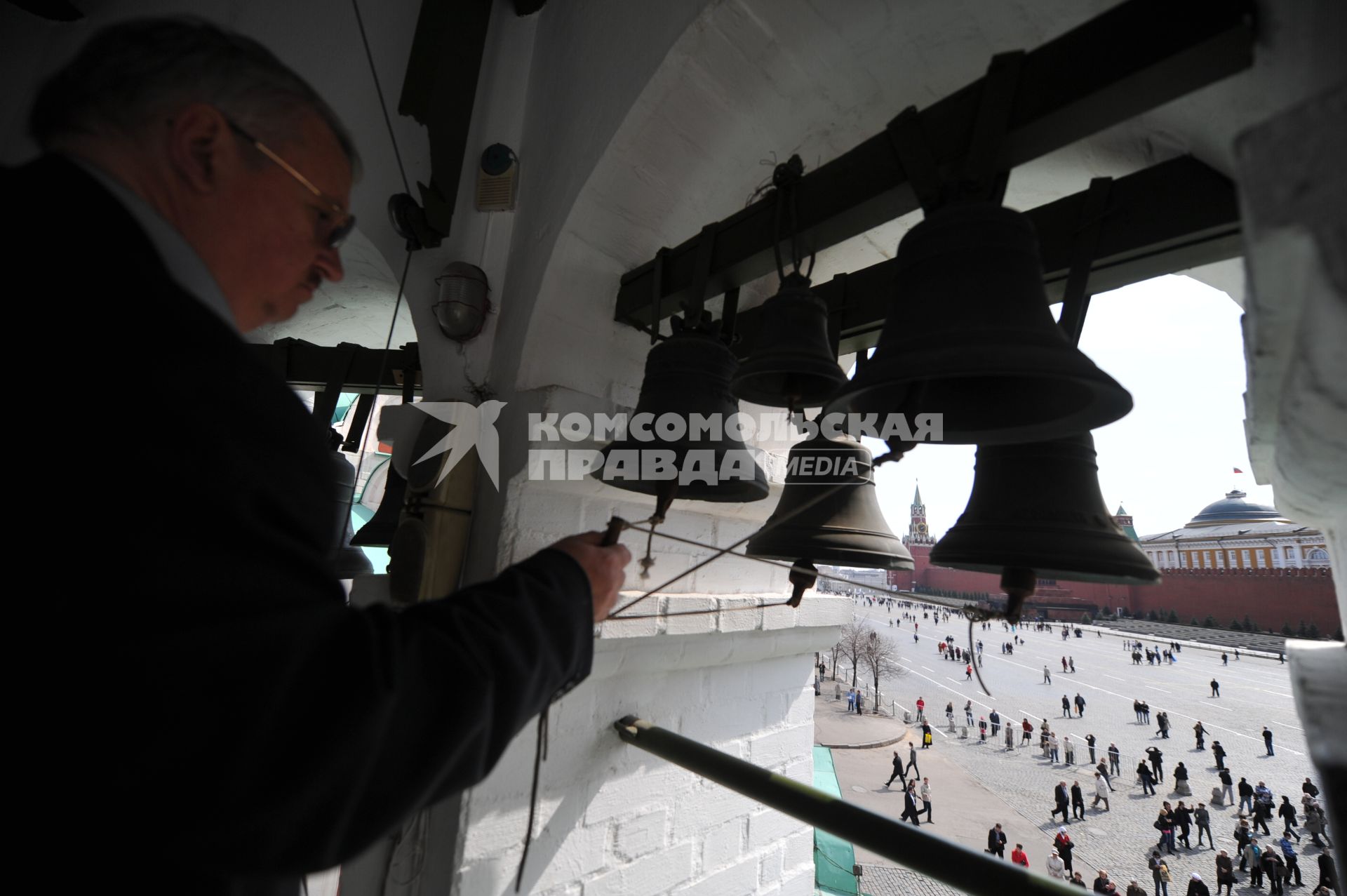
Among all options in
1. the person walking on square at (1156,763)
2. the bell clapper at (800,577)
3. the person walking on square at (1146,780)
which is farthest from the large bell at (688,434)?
the person walking on square at (1156,763)

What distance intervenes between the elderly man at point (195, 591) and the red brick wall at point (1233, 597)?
13.9 metres

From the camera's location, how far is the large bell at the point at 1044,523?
1.12 metres

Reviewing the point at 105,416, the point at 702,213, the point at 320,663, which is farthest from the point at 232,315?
the point at 702,213

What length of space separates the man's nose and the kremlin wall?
1405 centimetres

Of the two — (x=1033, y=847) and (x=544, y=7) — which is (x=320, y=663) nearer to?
(x=544, y=7)

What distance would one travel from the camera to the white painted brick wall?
165 cm

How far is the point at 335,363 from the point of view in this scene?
2.93 meters

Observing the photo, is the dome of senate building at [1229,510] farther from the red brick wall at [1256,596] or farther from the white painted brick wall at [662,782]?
the white painted brick wall at [662,782]

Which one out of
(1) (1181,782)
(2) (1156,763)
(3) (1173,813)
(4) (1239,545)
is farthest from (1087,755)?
(4) (1239,545)

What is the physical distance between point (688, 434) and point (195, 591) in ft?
3.47

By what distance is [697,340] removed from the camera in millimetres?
1506

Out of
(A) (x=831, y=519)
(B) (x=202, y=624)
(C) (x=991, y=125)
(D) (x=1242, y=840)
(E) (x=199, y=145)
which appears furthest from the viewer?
(D) (x=1242, y=840)

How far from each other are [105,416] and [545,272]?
4.93 feet

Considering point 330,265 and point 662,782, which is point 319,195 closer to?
point 330,265
